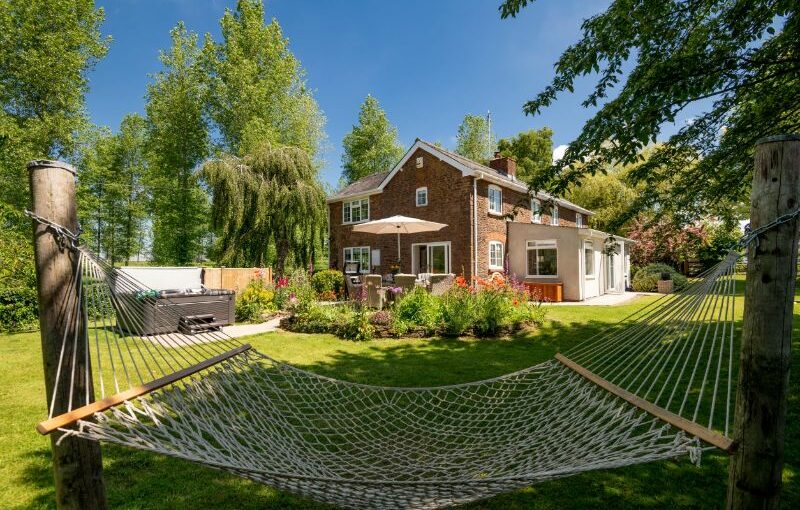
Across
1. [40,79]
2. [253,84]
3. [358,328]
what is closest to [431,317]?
[358,328]

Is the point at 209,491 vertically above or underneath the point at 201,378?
underneath

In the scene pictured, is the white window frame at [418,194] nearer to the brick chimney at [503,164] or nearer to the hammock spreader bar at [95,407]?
the brick chimney at [503,164]

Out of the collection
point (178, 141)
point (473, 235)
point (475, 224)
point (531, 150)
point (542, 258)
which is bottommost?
point (542, 258)

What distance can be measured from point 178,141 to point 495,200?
1872 cm

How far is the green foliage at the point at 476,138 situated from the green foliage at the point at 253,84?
13.2m

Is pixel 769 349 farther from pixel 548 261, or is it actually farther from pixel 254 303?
pixel 548 261

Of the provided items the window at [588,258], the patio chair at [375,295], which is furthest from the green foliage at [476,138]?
the patio chair at [375,295]

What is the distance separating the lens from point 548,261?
14805mm

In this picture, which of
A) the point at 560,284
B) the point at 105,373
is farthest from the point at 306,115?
the point at 105,373

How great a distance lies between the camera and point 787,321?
58.9 inches

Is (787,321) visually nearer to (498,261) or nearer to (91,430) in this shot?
(91,430)

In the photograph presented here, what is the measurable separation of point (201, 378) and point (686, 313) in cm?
282

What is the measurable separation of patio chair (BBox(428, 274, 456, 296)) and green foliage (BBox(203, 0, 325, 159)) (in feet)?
50.5

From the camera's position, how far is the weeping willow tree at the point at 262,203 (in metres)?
15.2
